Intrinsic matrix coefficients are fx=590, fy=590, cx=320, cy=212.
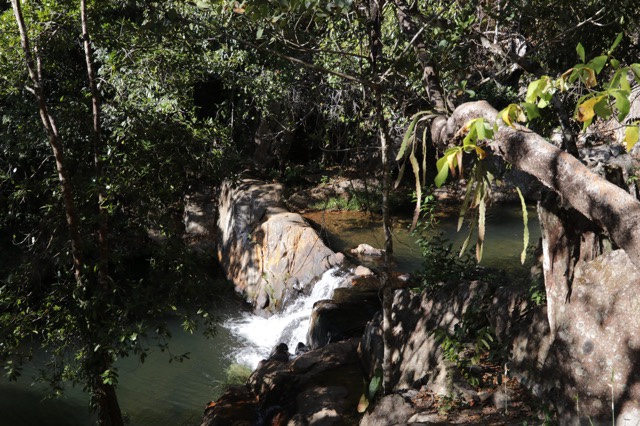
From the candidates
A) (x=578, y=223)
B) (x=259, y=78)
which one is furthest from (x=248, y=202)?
(x=578, y=223)

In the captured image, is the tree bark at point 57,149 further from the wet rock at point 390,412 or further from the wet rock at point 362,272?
the wet rock at point 362,272

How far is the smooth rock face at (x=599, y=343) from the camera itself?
3.35 metres

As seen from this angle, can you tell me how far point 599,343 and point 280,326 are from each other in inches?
280

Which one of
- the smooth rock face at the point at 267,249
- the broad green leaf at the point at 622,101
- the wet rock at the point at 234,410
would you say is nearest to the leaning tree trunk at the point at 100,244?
the wet rock at the point at 234,410

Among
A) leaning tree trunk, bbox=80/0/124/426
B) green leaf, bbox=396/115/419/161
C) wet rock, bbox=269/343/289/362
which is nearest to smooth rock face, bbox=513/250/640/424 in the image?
green leaf, bbox=396/115/419/161

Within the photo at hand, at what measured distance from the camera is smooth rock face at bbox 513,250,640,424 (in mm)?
3346

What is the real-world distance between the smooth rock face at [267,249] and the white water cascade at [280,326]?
22 centimetres

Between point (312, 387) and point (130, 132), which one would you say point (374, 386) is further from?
point (130, 132)

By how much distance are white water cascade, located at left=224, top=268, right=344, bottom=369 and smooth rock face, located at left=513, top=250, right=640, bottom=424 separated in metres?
5.92

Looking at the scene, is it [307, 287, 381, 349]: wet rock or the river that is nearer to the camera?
the river

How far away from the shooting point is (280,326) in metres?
10.1

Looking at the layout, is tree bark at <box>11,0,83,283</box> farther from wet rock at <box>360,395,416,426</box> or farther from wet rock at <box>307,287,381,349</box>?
wet rock at <box>307,287,381,349</box>

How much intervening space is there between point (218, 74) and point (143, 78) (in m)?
2.90

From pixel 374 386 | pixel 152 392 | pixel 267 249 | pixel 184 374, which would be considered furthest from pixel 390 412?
pixel 267 249
